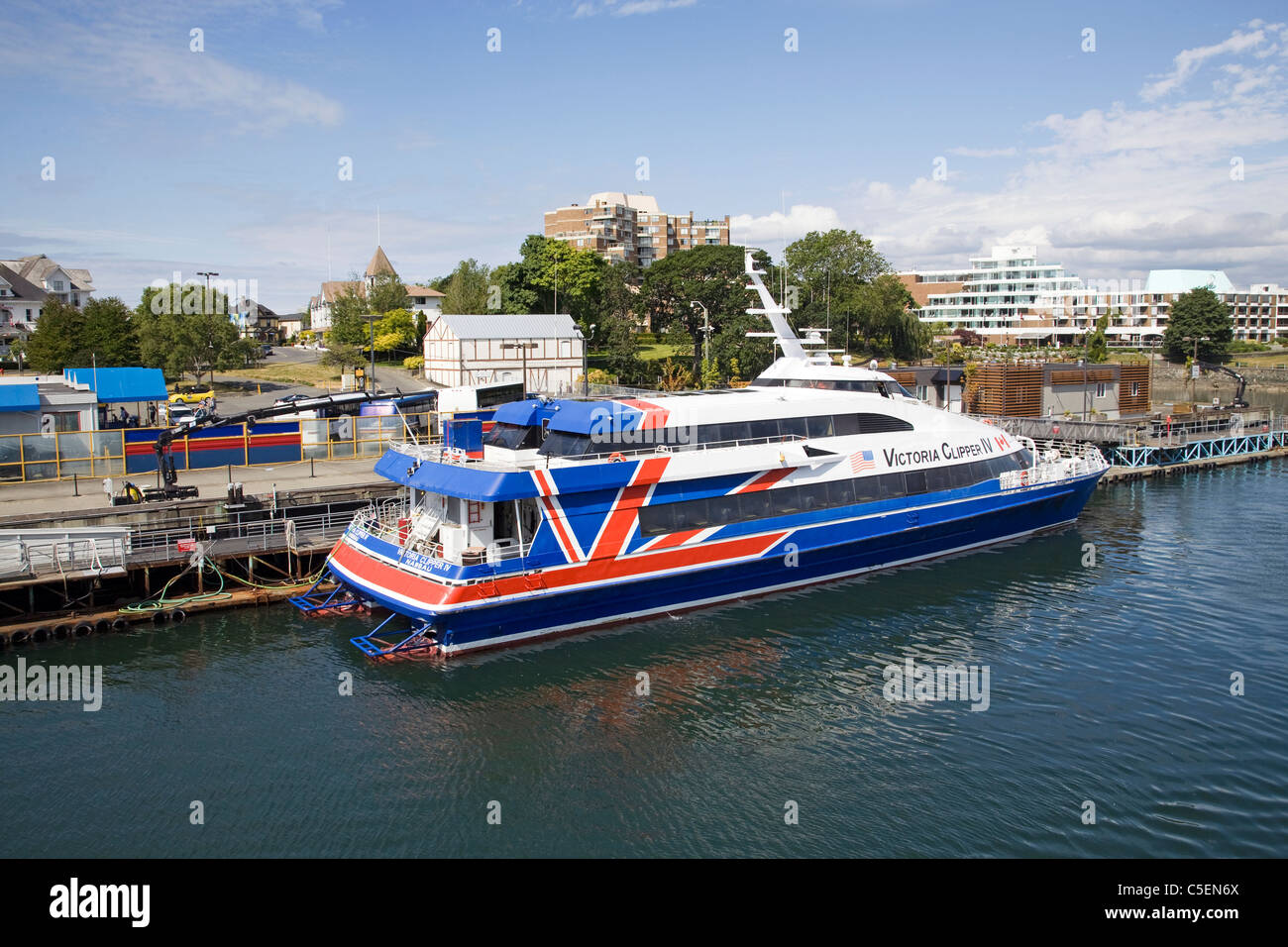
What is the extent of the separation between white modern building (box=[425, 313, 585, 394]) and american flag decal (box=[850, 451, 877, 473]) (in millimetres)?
32475

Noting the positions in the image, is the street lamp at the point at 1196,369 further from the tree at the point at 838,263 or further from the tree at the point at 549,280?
the tree at the point at 549,280

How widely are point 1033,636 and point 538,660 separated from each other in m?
11.5

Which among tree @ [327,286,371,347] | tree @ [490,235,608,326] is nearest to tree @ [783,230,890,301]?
tree @ [490,235,608,326]

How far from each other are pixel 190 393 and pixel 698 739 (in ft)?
160

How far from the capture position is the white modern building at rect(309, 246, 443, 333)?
99062 millimetres

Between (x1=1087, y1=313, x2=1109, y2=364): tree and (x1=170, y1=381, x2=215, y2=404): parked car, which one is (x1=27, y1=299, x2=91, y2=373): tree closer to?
(x1=170, y1=381, x2=215, y2=404): parked car

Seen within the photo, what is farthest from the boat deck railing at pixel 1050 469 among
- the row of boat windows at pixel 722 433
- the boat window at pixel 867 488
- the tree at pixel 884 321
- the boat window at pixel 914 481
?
the tree at pixel 884 321

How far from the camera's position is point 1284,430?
49594mm

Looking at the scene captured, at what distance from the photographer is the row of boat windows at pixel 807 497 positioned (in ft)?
71.1

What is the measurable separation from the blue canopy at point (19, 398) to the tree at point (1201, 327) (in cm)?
9392

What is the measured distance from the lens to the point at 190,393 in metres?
54.2

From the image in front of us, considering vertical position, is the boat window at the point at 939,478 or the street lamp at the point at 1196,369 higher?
the street lamp at the point at 1196,369
